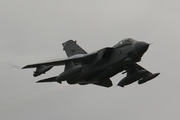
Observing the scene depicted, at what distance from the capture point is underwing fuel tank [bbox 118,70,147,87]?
147 feet

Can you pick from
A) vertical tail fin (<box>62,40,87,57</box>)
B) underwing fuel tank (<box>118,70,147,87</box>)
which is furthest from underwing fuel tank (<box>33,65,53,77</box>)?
underwing fuel tank (<box>118,70,147,87</box>)

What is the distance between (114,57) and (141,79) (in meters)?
5.14

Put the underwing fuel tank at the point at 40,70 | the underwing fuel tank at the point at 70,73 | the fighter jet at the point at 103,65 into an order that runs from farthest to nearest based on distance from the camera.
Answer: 1. the underwing fuel tank at the point at 40,70
2. the fighter jet at the point at 103,65
3. the underwing fuel tank at the point at 70,73

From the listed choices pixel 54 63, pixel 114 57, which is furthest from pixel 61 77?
pixel 114 57

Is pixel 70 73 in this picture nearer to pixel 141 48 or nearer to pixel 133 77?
pixel 141 48

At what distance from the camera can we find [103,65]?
42250 mm

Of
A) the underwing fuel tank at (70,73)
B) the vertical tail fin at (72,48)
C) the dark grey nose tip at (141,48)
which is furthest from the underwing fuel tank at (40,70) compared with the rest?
the dark grey nose tip at (141,48)

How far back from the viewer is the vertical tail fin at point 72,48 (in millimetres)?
47562

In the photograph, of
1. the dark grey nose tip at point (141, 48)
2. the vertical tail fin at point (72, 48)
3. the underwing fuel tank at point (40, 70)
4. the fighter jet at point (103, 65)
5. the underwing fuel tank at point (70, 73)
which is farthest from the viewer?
the vertical tail fin at point (72, 48)

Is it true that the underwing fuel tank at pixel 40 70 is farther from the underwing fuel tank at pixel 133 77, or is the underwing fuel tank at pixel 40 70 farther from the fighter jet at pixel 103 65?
the underwing fuel tank at pixel 133 77

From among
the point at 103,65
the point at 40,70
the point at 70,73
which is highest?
the point at 40,70

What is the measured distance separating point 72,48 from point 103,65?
6.55 meters

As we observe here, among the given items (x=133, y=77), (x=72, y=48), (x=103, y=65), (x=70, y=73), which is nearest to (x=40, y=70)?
(x=70, y=73)

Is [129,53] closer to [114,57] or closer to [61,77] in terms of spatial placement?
[114,57]
